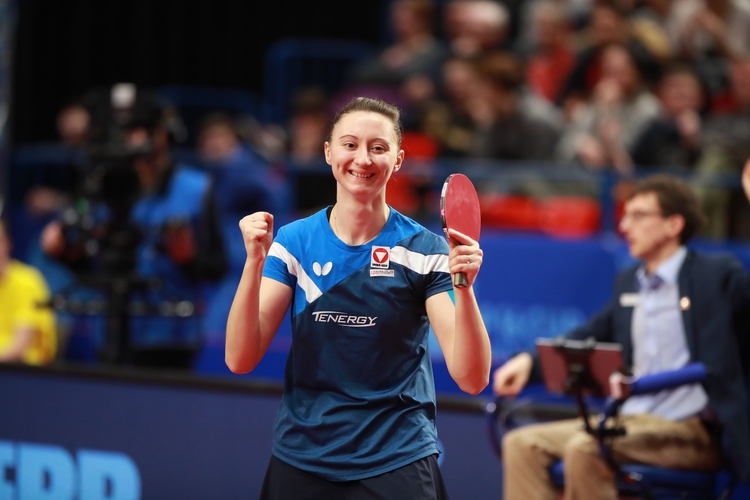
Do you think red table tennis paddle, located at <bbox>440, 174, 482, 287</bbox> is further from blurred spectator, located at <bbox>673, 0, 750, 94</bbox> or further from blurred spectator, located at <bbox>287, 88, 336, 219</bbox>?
blurred spectator, located at <bbox>673, 0, 750, 94</bbox>

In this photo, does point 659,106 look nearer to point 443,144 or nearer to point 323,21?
point 443,144

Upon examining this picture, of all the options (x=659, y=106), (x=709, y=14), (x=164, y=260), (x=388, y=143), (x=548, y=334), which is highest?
(x=709, y=14)

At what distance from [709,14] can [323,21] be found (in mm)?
4568

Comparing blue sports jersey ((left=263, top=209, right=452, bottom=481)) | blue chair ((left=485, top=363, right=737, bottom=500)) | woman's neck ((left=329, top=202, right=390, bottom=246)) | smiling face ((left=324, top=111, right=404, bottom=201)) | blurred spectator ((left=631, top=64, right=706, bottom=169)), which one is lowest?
blue chair ((left=485, top=363, right=737, bottom=500))

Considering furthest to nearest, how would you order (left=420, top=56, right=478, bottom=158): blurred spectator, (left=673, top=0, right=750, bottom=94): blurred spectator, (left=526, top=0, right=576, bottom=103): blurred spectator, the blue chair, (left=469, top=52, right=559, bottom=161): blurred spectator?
(left=526, top=0, right=576, bottom=103): blurred spectator, (left=420, top=56, right=478, bottom=158): blurred spectator, (left=673, top=0, right=750, bottom=94): blurred spectator, (left=469, top=52, right=559, bottom=161): blurred spectator, the blue chair

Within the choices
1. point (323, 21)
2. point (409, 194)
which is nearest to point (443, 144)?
point (409, 194)

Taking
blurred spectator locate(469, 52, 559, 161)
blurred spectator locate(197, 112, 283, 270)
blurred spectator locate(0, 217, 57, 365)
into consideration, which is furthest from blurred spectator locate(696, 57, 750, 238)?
blurred spectator locate(0, 217, 57, 365)

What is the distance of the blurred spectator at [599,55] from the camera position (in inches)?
315

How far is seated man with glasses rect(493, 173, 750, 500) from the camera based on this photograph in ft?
Answer: 13.8

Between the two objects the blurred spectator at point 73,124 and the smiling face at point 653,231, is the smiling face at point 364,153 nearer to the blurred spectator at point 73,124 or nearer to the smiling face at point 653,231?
the smiling face at point 653,231

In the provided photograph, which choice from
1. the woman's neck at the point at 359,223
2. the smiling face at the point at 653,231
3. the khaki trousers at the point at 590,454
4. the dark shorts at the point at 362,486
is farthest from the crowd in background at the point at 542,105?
the dark shorts at the point at 362,486

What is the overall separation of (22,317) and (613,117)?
4149 mm

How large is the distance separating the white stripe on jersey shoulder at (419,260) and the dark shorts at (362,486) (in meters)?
0.48

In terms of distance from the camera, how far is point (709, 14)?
8070mm
